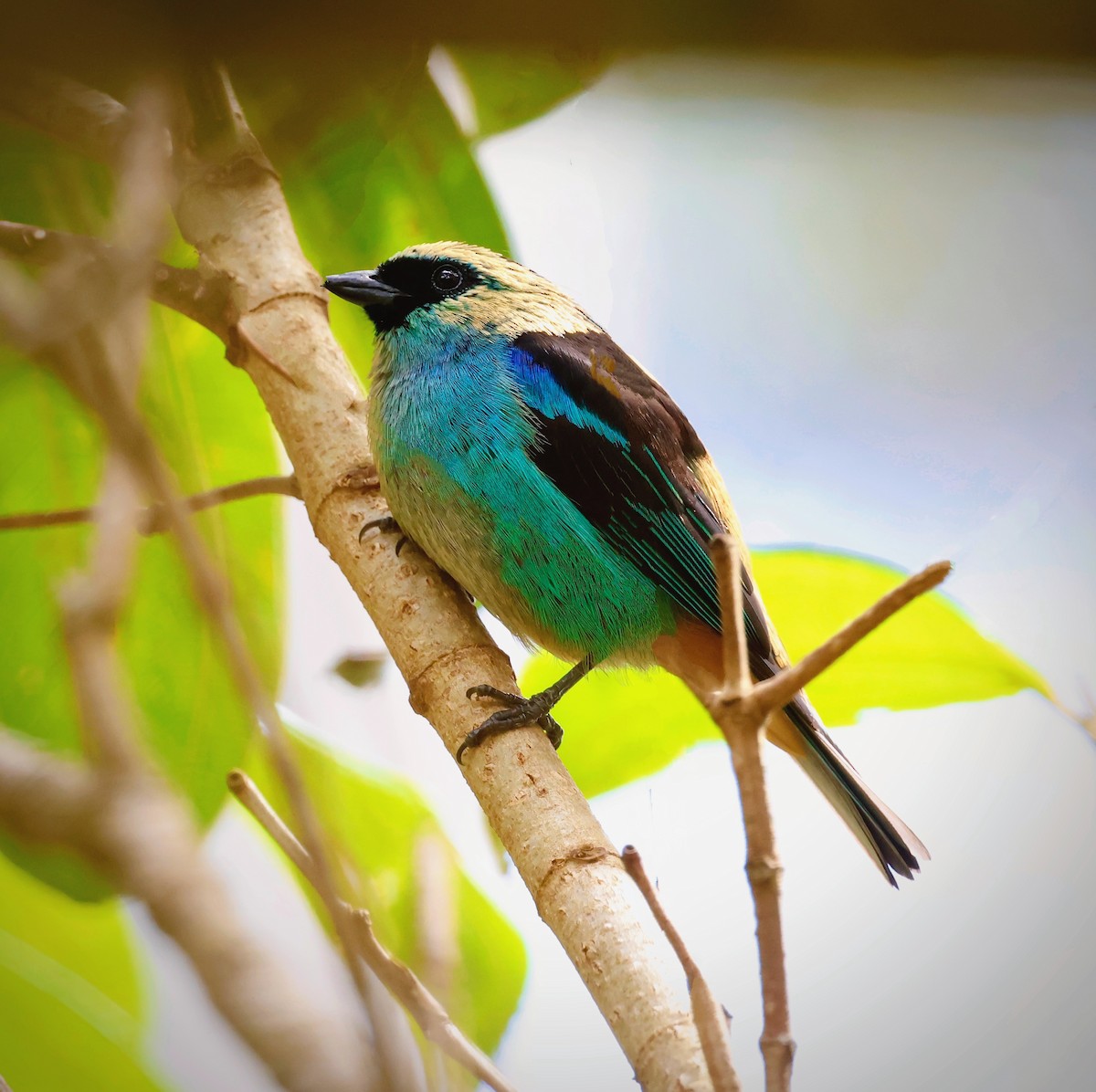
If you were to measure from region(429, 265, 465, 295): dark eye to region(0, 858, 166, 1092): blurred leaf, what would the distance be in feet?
3.67

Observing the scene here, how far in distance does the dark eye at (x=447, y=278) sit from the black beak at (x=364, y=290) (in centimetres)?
7

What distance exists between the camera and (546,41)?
5.16 feet

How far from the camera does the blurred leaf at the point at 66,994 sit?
145 centimetres

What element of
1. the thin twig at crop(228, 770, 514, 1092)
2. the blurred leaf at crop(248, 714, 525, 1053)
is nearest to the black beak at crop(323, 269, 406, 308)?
the blurred leaf at crop(248, 714, 525, 1053)

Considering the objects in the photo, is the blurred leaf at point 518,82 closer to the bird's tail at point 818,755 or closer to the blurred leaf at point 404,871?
the bird's tail at point 818,755

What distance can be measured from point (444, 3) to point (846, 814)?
1.33 metres

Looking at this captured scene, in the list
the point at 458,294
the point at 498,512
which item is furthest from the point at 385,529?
the point at 458,294

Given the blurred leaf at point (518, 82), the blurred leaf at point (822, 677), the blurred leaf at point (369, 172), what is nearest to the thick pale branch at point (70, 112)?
the blurred leaf at point (369, 172)

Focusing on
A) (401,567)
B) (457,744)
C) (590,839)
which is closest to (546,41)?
(401,567)

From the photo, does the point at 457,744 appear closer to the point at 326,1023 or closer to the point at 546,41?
the point at 326,1023

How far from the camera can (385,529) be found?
165cm

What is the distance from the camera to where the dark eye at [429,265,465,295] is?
1.94 metres

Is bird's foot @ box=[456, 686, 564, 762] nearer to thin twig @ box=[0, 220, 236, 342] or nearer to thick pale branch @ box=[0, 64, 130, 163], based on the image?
thin twig @ box=[0, 220, 236, 342]

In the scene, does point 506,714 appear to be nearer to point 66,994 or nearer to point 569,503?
point 569,503
